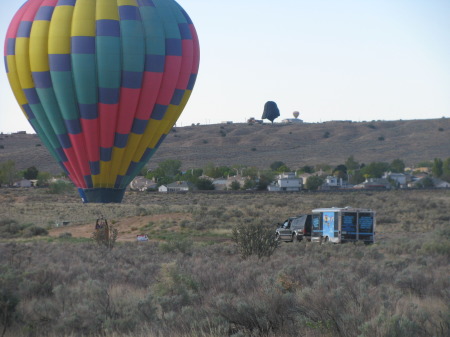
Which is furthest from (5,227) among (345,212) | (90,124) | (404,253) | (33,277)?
(33,277)

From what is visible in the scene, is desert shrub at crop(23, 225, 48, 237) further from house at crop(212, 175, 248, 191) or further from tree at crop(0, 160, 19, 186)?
tree at crop(0, 160, 19, 186)

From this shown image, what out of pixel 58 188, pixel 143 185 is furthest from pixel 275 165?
pixel 58 188

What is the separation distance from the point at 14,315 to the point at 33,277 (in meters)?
4.03

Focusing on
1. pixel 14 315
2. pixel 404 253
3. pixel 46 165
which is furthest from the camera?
pixel 46 165

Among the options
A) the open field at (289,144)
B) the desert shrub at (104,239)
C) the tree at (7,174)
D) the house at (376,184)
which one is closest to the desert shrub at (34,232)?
the desert shrub at (104,239)

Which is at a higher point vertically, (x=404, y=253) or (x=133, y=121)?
(x=133, y=121)

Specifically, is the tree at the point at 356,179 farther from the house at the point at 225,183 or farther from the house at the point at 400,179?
the house at the point at 225,183

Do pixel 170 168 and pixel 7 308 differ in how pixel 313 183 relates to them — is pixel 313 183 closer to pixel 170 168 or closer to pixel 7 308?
pixel 170 168

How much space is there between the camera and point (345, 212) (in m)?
34.7

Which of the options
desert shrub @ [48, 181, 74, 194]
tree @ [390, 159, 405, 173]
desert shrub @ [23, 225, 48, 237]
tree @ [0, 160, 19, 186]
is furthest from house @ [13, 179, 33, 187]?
desert shrub @ [23, 225, 48, 237]

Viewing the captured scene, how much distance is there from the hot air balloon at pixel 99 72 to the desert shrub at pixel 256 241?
13963 millimetres

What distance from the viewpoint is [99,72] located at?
37.0 meters

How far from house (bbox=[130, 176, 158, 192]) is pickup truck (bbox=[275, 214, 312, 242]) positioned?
65.3 meters

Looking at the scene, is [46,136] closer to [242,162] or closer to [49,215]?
[49,215]
